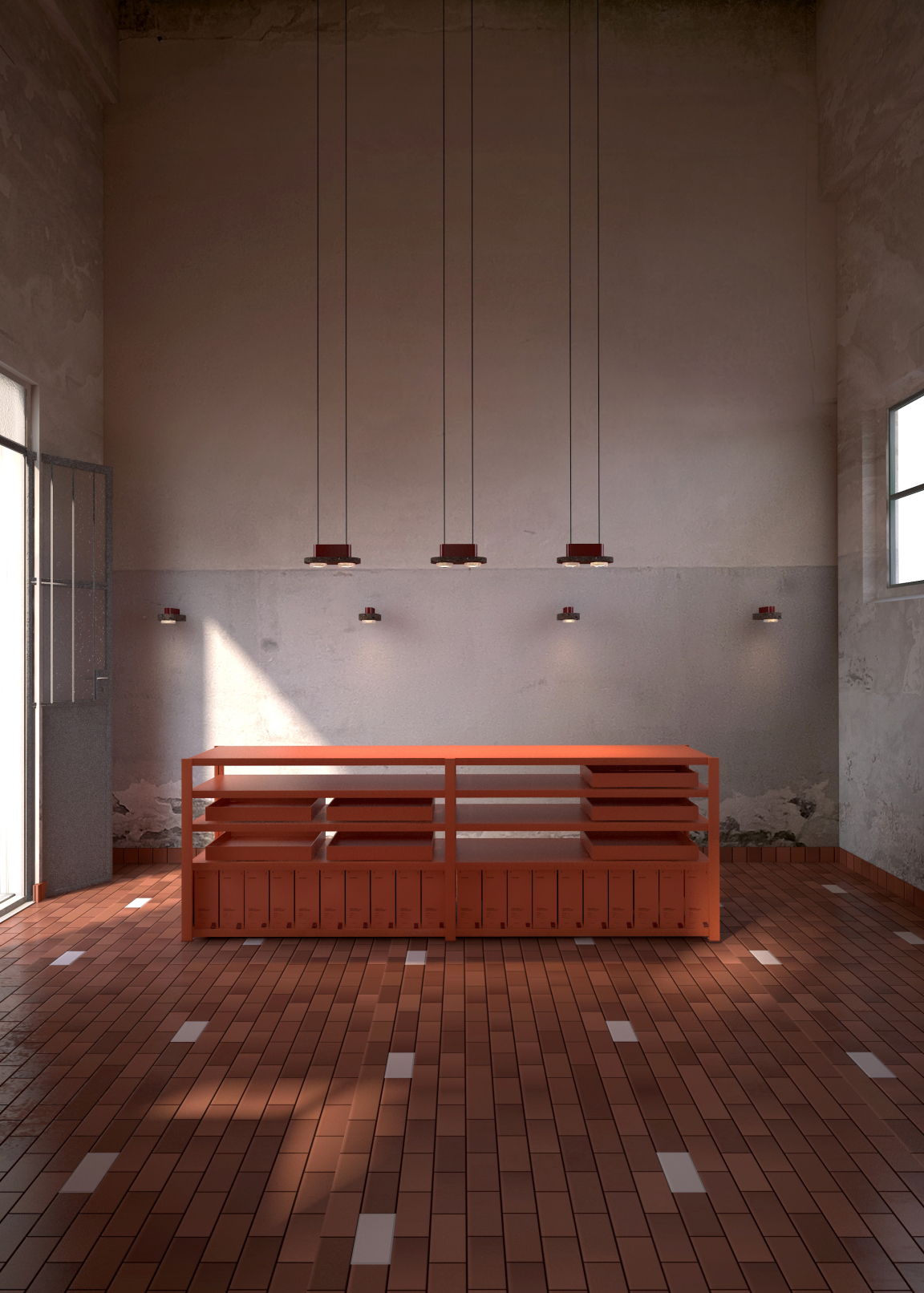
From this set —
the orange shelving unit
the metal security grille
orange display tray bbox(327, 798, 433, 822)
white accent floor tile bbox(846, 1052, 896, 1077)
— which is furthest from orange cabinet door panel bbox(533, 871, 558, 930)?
the metal security grille

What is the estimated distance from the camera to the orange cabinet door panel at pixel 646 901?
501 cm

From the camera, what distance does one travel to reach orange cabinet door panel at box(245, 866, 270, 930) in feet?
16.6

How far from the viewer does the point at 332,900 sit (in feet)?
16.5

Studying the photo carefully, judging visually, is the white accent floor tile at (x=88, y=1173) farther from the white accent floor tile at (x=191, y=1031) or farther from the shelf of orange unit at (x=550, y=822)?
the shelf of orange unit at (x=550, y=822)

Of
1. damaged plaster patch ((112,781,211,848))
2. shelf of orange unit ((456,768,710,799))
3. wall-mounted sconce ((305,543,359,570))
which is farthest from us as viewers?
damaged plaster patch ((112,781,211,848))

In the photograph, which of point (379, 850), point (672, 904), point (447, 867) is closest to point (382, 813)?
point (379, 850)

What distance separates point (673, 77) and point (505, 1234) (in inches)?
319

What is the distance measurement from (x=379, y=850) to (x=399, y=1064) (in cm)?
160

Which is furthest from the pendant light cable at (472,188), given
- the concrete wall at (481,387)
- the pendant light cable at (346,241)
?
the pendant light cable at (346,241)

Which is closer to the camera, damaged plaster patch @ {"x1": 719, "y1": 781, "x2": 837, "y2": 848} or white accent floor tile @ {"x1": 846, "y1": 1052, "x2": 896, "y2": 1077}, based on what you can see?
white accent floor tile @ {"x1": 846, "y1": 1052, "x2": 896, "y2": 1077}

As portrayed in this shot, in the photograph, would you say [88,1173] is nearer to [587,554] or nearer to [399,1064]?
[399,1064]

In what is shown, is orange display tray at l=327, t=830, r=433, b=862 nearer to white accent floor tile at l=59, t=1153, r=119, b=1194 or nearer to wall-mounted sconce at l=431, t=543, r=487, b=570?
wall-mounted sconce at l=431, t=543, r=487, b=570

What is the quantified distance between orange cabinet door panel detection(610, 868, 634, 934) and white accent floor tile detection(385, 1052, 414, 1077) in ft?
5.91

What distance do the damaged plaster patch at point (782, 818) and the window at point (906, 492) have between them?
1928 millimetres
